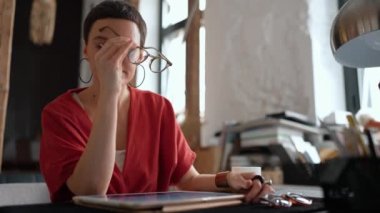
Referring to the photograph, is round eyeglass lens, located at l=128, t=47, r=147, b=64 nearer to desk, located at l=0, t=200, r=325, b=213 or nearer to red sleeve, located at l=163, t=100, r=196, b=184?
red sleeve, located at l=163, t=100, r=196, b=184

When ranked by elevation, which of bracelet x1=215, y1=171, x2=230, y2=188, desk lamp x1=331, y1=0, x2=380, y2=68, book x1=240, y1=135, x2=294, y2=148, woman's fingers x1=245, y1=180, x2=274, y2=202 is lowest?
bracelet x1=215, y1=171, x2=230, y2=188

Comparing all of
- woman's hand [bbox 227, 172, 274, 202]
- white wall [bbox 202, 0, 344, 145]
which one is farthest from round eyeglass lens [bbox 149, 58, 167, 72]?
white wall [bbox 202, 0, 344, 145]

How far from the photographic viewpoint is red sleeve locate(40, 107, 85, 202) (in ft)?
2.20

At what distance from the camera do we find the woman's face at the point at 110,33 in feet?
2.50

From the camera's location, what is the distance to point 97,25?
78cm

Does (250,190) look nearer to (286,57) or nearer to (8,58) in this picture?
(286,57)

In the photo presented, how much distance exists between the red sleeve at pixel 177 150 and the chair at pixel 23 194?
0.43 metres

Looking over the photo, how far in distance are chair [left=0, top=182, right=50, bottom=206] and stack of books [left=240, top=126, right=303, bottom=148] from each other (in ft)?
2.57

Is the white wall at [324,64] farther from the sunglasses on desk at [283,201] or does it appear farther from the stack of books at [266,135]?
the sunglasses on desk at [283,201]

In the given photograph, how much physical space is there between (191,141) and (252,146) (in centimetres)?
50

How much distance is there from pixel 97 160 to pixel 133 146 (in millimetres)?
171

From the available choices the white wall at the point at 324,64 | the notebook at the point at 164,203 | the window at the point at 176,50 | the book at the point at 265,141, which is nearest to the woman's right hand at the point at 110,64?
the notebook at the point at 164,203

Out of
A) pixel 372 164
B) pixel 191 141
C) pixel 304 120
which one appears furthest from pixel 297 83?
pixel 372 164

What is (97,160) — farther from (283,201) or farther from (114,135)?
(283,201)
